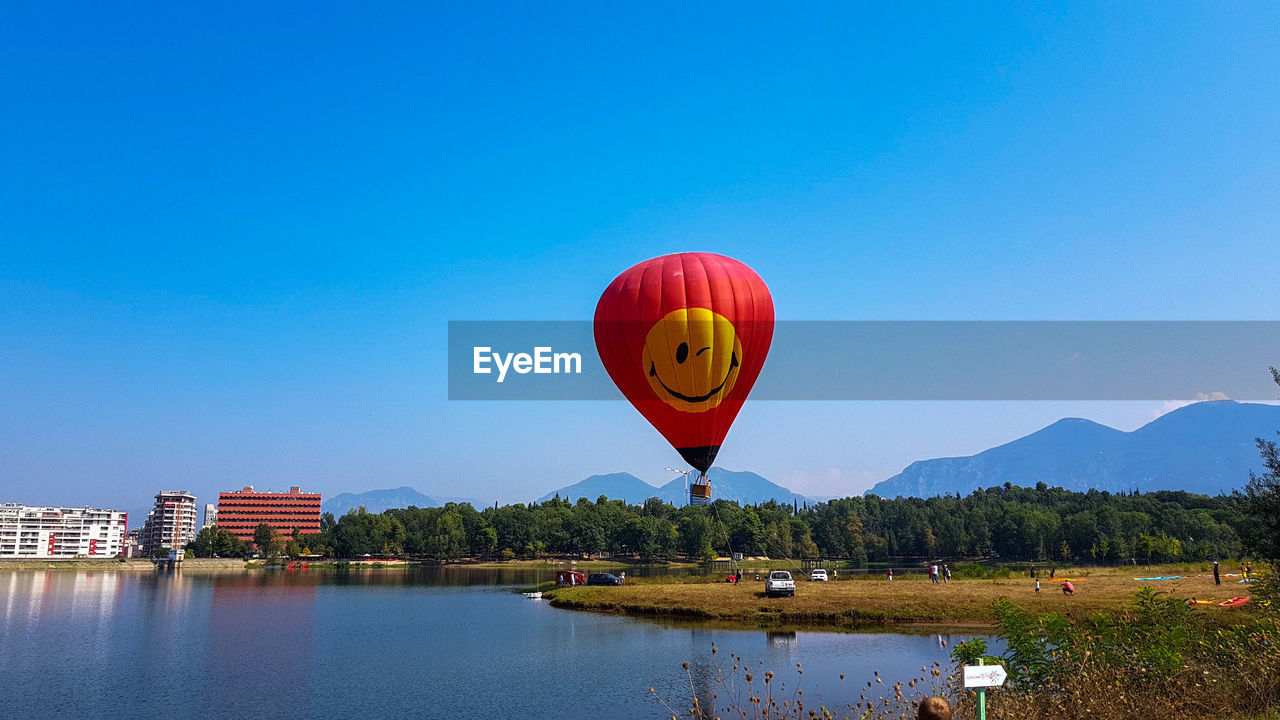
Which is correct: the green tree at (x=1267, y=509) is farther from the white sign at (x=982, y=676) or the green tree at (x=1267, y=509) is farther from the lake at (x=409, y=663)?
the white sign at (x=982, y=676)

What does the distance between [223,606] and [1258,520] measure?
77.2 meters

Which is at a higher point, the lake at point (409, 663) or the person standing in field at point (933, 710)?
the person standing in field at point (933, 710)

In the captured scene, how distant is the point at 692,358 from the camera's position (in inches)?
1341

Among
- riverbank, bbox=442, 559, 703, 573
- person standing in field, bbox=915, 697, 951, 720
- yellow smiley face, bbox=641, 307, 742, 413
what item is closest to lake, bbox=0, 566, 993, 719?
yellow smiley face, bbox=641, 307, 742, 413

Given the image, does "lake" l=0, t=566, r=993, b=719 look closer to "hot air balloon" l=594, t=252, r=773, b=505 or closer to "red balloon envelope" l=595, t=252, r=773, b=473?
"hot air balloon" l=594, t=252, r=773, b=505

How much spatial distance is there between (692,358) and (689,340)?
85 centimetres

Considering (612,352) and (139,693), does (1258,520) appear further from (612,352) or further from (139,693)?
(139,693)

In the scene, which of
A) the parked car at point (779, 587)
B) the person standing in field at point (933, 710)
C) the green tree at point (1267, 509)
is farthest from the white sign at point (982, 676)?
the parked car at point (779, 587)

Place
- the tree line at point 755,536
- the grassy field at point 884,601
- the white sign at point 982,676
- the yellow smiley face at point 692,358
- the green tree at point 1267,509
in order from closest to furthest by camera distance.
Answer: the white sign at point 982,676 < the green tree at point 1267,509 < the yellow smiley face at point 692,358 < the grassy field at point 884,601 < the tree line at point 755,536

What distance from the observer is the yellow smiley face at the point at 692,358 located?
3381 centimetres

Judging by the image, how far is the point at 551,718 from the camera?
2641 centimetres

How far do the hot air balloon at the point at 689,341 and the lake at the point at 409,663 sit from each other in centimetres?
886

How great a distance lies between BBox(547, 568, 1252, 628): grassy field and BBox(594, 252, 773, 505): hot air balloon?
1358cm

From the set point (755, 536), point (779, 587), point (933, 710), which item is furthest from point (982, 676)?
point (755, 536)
